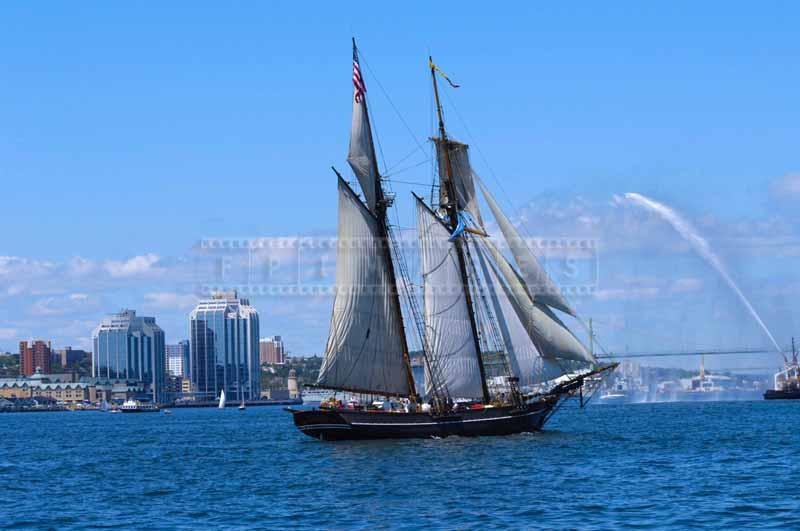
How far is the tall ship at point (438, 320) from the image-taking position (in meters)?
88.3

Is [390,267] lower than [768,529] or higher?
higher

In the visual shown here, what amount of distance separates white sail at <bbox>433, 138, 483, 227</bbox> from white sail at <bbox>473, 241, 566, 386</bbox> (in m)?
3.50

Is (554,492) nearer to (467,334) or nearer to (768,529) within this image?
(768,529)

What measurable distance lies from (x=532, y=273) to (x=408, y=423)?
548 inches

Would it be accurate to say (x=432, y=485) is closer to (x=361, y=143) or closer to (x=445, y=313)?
(x=445, y=313)

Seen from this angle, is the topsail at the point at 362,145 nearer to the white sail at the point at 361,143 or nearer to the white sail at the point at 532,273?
the white sail at the point at 361,143

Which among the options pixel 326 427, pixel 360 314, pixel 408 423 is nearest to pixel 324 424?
pixel 326 427

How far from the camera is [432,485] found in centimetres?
6022

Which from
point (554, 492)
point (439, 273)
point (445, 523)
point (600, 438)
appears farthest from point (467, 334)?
point (445, 523)

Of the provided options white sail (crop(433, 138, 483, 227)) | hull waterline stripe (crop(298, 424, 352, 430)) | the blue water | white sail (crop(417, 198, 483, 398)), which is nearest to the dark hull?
hull waterline stripe (crop(298, 424, 352, 430))

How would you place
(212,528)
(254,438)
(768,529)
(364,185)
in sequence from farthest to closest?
1. (254,438)
2. (364,185)
3. (212,528)
4. (768,529)

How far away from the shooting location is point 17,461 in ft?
305

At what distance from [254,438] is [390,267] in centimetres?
3343

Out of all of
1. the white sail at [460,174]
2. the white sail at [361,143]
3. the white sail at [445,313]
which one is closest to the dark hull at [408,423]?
the white sail at [445,313]
